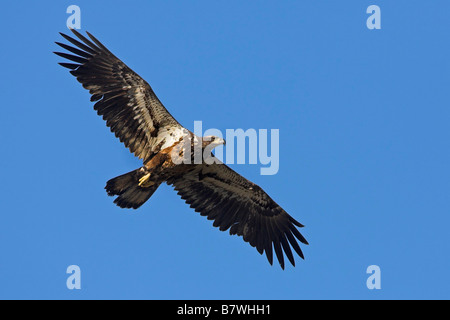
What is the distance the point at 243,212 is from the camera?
2034 cm

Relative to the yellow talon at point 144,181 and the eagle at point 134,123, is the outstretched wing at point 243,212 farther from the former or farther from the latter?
the yellow talon at point 144,181

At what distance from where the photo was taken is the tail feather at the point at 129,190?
18.4 m

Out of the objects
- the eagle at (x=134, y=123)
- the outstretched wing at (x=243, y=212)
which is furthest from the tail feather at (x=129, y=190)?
the outstretched wing at (x=243, y=212)

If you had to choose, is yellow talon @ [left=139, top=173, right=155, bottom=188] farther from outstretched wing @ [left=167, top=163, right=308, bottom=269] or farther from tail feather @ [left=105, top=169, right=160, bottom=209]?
outstretched wing @ [left=167, top=163, right=308, bottom=269]

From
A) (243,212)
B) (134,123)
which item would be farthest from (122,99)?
(243,212)

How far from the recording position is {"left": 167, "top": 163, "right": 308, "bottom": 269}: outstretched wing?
2008 cm

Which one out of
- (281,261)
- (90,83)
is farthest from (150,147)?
(281,261)

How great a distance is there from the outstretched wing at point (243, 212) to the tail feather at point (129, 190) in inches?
58.5

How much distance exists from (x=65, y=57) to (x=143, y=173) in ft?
11.5

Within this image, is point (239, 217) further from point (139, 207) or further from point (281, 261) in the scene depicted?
point (139, 207)

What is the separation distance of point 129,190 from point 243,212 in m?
3.51

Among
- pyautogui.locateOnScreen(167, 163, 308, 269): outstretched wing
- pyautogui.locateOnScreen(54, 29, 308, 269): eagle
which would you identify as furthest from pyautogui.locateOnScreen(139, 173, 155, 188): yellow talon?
pyautogui.locateOnScreen(167, 163, 308, 269): outstretched wing

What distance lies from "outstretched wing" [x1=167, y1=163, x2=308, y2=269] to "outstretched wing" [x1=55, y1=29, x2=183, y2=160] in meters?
1.86

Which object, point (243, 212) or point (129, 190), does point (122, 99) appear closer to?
point (129, 190)
